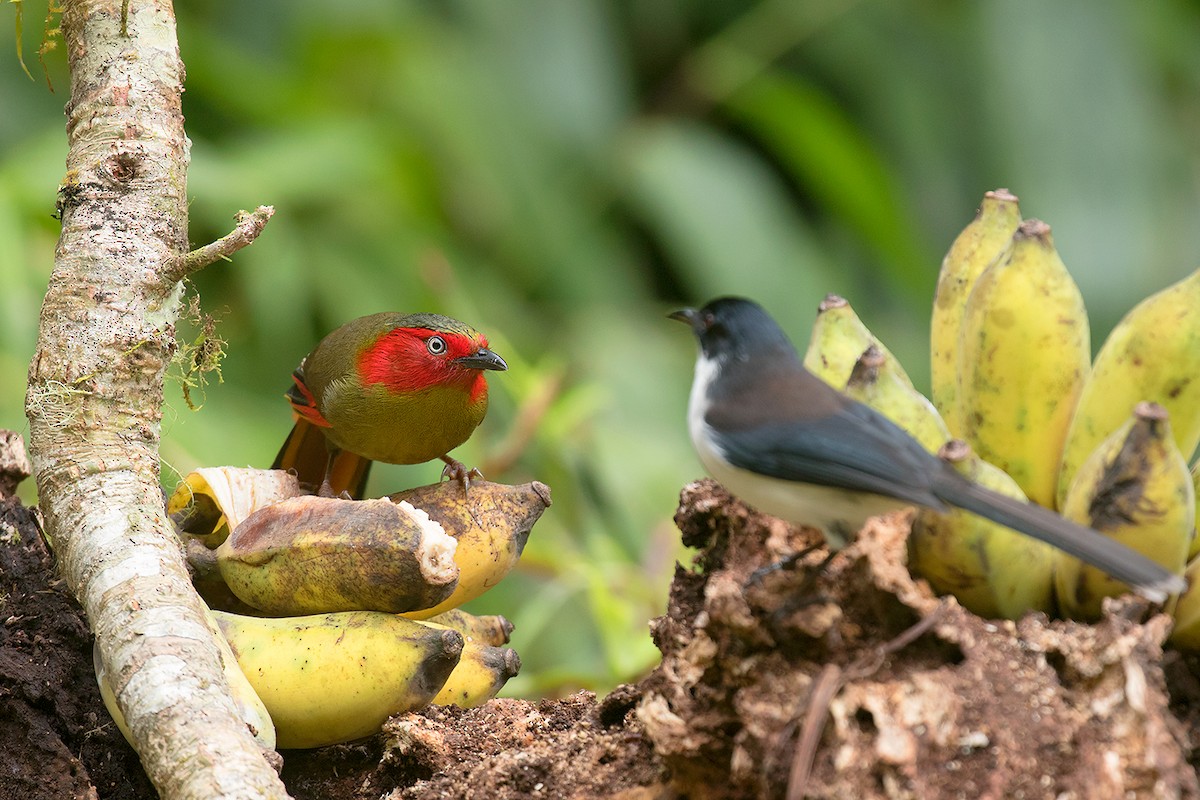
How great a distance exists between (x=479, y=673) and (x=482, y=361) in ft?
3.09

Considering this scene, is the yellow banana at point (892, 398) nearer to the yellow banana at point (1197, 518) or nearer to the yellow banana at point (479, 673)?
the yellow banana at point (1197, 518)

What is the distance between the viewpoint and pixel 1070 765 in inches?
60.4

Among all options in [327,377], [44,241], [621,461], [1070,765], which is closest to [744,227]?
[621,461]

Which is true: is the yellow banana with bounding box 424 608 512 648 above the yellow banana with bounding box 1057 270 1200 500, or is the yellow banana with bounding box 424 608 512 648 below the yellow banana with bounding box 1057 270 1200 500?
below

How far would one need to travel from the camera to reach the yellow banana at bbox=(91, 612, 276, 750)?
191 cm

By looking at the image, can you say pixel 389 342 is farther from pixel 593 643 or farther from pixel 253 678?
pixel 593 643

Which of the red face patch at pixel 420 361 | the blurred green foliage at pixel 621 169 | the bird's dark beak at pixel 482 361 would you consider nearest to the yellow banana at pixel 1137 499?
the bird's dark beak at pixel 482 361

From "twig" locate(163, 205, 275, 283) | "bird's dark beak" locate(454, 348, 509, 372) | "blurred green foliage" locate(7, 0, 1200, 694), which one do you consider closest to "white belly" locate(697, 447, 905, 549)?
"twig" locate(163, 205, 275, 283)

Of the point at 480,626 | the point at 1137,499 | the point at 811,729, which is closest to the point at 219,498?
the point at 480,626

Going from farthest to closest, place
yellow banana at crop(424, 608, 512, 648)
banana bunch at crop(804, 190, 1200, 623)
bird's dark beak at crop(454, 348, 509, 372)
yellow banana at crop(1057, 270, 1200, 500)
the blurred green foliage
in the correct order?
the blurred green foliage, bird's dark beak at crop(454, 348, 509, 372), yellow banana at crop(424, 608, 512, 648), yellow banana at crop(1057, 270, 1200, 500), banana bunch at crop(804, 190, 1200, 623)

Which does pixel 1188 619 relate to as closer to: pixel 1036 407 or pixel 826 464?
pixel 1036 407

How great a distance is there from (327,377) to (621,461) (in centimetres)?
176

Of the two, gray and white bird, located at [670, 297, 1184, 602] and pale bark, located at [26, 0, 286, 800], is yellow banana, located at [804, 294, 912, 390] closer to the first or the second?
gray and white bird, located at [670, 297, 1184, 602]

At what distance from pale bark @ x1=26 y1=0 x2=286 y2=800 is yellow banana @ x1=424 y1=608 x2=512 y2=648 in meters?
0.60
